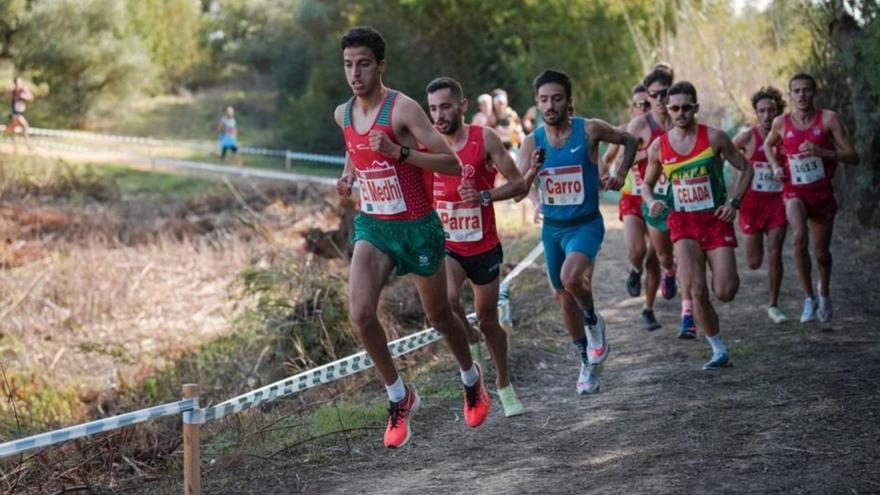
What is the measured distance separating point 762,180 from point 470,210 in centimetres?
425

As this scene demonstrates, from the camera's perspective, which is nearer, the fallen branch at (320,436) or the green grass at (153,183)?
the fallen branch at (320,436)

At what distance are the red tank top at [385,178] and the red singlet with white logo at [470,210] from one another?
109cm

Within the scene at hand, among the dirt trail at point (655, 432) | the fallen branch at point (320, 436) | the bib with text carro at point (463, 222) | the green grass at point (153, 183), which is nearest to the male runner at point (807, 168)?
the dirt trail at point (655, 432)

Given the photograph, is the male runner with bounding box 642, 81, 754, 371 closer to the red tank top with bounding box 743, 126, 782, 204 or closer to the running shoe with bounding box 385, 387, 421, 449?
the red tank top with bounding box 743, 126, 782, 204

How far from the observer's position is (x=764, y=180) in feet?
37.4

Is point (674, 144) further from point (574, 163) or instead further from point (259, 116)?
→ point (259, 116)

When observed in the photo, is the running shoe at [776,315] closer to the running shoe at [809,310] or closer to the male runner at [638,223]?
the running shoe at [809,310]

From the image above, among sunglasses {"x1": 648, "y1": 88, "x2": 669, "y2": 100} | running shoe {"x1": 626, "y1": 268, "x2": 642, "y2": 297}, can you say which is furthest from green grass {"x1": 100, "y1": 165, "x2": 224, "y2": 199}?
sunglasses {"x1": 648, "y1": 88, "x2": 669, "y2": 100}

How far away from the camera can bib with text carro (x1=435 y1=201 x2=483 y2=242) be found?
8.19m

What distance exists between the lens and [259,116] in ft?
176

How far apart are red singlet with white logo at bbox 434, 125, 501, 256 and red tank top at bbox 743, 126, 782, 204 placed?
3.90 metres

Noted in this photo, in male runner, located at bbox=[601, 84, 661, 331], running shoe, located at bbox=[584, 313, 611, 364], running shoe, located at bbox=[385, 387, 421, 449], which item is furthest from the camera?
male runner, located at bbox=[601, 84, 661, 331]

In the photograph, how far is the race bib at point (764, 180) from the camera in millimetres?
11352

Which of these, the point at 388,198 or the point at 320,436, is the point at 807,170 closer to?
the point at 320,436
